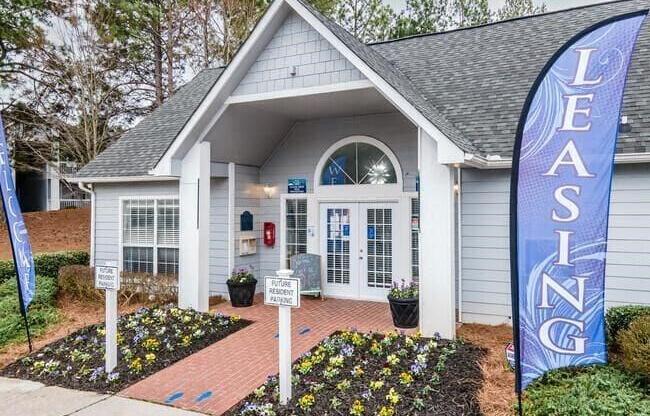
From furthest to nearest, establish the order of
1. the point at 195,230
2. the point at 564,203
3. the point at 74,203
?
the point at 74,203, the point at 195,230, the point at 564,203

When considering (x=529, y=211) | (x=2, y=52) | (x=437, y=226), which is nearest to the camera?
(x=529, y=211)

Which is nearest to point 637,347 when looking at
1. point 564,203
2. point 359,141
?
point 564,203

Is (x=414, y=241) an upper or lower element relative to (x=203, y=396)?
upper

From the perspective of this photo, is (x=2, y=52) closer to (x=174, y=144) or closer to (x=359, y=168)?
(x=174, y=144)

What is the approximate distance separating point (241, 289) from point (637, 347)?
6.77m

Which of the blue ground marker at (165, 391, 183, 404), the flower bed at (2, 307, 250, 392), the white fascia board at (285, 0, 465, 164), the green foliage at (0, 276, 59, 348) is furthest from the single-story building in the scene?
the blue ground marker at (165, 391, 183, 404)

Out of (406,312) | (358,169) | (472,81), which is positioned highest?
(472,81)

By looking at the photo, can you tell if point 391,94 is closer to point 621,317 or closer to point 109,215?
point 621,317

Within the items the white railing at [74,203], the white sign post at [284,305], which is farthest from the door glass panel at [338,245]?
the white railing at [74,203]

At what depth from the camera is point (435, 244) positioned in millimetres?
6859

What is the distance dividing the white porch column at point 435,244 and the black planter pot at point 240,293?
391 cm

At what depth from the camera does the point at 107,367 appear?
5910 mm

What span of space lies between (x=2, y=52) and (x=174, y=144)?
16173mm

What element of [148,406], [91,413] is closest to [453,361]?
[148,406]
